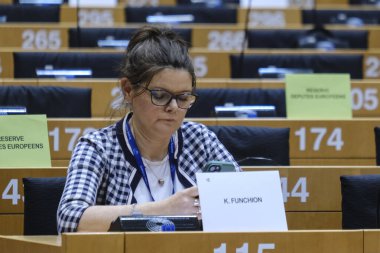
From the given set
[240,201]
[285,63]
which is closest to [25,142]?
[240,201]

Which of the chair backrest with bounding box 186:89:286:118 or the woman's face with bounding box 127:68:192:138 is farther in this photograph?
the chair backrest with bounding box 186:89:286:118

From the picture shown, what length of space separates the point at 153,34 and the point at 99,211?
59 centimetres

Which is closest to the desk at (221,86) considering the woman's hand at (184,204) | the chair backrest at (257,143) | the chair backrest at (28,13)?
the chair backrest at (257,143)

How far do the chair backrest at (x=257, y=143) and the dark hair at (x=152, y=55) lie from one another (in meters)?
1.42

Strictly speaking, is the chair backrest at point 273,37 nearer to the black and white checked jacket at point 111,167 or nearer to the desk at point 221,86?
the desk at point 221,86

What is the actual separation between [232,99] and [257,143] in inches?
48.9

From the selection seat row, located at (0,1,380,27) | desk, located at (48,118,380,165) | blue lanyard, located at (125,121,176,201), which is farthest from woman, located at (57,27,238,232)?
seat row, located at (0,1,380,27)

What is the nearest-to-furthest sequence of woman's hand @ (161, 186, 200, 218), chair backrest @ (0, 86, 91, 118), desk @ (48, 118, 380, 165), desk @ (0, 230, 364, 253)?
desk @ (0, 230, 364, 253)
woman's hand @ (161, 186, 200, 218)
desk @ (48, 118, 380, 165)
chair backrest @ (0, 86, 91, 118)

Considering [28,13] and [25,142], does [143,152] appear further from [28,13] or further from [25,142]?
[28,13]

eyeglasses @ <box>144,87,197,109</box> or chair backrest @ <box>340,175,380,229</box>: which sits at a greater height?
eyeglasses @ <box>144,87,197,109</box>

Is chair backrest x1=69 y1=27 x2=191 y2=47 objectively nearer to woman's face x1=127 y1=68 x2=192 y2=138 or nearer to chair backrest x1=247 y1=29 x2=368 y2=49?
chair backrest x1=247 y1=29 x2=368 y2=49

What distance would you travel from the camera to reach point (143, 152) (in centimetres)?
320

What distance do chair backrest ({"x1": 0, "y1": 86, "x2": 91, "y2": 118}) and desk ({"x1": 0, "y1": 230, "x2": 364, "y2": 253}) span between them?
286cm

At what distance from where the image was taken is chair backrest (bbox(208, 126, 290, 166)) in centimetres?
457
